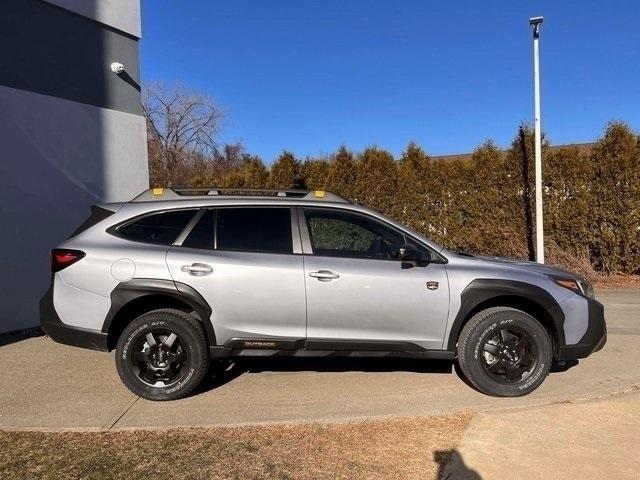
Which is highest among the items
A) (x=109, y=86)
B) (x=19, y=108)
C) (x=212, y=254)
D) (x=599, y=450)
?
(x=109, y=86)

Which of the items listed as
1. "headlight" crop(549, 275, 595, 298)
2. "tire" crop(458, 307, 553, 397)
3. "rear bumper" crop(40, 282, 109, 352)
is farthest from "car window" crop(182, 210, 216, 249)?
"headlight" crop(549, 275, 595, 298)

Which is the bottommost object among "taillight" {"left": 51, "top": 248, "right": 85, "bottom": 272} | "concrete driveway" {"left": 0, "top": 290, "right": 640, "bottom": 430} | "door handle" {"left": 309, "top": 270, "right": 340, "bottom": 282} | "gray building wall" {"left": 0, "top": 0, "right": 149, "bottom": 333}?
"concrete driveway" {"left": 0, "top": 290, "right": 640, "bottom": 430}

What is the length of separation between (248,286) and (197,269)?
0.46m

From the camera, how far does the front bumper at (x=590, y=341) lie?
4832 mm

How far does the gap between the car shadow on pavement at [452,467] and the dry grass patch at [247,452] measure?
2 cm

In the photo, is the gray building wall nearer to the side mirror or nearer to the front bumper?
the side mirror

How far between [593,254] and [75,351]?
32.7 ft

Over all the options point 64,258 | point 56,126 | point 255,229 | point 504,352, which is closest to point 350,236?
point 255,229

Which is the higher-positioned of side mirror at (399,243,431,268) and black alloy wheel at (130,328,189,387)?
side mirror at (399,243,431,268)

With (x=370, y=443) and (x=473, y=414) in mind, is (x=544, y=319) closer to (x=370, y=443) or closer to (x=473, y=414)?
(x=473, y=414)

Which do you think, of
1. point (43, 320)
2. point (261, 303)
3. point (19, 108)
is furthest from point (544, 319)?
point (19, 108)

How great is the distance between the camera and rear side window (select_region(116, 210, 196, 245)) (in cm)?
484

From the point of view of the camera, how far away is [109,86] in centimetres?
862

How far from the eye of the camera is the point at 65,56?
309 inches
